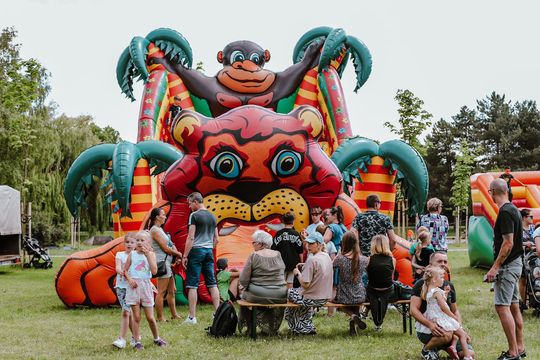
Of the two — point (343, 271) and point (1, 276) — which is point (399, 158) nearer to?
point (343, 271)

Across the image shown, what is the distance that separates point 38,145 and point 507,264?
62.1 feet

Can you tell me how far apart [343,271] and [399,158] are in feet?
10.7

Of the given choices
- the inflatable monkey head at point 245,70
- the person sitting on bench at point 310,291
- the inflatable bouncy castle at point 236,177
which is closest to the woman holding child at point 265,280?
the person sitting on bench at point 310,291

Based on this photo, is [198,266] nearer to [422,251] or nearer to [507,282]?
[422,251]

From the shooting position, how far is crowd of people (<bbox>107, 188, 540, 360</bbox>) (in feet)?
18.1

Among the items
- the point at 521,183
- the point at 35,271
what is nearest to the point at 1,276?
the point at 35,271

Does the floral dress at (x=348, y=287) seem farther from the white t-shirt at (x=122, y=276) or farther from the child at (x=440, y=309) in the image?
the white t-shirt at (x=122, y=276)

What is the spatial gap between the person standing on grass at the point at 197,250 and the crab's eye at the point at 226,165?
3.66 ft

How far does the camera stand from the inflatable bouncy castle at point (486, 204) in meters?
14.1

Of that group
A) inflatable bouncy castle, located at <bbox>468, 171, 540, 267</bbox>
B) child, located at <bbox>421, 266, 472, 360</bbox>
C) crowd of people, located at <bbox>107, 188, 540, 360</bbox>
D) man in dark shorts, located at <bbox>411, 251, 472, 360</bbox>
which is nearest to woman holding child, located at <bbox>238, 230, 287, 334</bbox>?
crowd of people, located at <bbox>107, 188, 540, 360</bbox>

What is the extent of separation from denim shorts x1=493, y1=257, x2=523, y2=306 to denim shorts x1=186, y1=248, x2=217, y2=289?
329 cm

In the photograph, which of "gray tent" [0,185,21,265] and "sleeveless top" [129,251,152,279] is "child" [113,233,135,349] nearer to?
"sleeveless top" [129,251,152,279]

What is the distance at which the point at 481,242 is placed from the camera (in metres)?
14.5

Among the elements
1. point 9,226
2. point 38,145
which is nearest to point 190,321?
point 9,226
